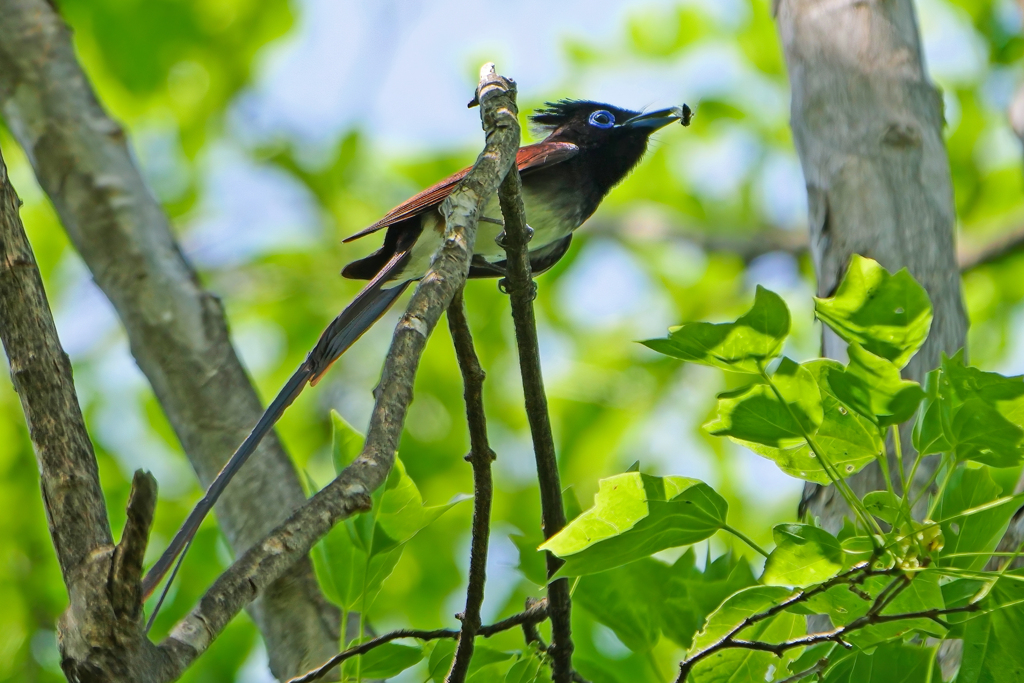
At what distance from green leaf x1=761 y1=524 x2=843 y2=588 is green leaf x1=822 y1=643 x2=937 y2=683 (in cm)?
16

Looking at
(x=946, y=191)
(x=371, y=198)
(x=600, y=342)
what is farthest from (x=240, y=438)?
(x=600, y=342)

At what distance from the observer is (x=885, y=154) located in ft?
9.95

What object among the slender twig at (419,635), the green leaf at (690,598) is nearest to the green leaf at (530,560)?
the slender twig at (419,635)

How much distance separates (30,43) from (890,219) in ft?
11.0

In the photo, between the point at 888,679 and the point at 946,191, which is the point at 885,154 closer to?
the point at 946,191

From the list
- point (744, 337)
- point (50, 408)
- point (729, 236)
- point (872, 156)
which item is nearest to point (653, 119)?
point (872, 156)

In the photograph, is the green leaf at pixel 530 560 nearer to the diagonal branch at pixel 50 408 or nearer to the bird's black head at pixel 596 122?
the diagonal branch at pixel 50 408

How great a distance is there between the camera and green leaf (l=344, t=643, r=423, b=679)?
1.99 m

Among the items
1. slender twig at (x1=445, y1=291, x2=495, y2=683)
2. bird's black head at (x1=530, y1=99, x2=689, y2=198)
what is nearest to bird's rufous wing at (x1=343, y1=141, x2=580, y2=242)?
bird's black head at (x1=530, y1=99, x2=689, y2=198)

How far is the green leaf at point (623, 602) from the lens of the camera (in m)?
2.28

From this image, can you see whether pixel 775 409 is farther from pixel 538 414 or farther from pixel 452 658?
pixel 452 658

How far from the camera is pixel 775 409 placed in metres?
1.71

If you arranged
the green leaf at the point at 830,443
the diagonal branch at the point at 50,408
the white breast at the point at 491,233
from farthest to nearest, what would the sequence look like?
1. the white breast at the point at 491,233
2. the green leaf at the point at 830,443
3. the diagonal branch at the point at 50,408

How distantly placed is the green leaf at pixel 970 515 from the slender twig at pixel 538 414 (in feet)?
2.70
